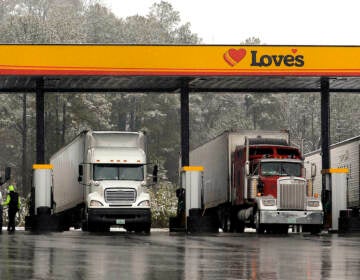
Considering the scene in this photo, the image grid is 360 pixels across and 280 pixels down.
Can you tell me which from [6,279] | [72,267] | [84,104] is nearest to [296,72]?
[72,267]

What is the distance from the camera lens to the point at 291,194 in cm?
3809

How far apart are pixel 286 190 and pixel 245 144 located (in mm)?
2376

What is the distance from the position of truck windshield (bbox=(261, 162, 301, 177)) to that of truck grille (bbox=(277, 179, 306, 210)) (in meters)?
0.43

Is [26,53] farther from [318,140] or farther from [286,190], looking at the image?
[318,140]

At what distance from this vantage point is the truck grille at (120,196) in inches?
1522

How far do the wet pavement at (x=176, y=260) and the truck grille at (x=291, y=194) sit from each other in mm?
9480

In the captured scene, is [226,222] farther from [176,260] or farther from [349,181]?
[176,260]

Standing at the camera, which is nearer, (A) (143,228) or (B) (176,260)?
(B) (176,260)

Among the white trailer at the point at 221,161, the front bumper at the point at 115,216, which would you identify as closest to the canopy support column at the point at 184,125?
the white trailer at the point at 221,161

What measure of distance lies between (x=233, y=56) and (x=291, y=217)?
5.99 m

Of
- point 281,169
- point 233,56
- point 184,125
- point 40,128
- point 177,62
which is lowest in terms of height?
point 281,169

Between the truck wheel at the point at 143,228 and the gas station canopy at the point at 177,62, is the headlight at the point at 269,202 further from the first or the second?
the gas station canopy at the point at 177,62

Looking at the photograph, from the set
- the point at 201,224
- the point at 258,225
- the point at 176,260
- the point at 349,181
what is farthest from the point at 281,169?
the point at 176,260

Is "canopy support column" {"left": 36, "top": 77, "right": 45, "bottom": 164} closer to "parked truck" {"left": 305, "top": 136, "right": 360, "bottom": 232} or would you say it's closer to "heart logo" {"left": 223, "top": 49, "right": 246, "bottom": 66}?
"heart logo" {"left": 223, "top": 49, "right": 246, "bottom": 66}
